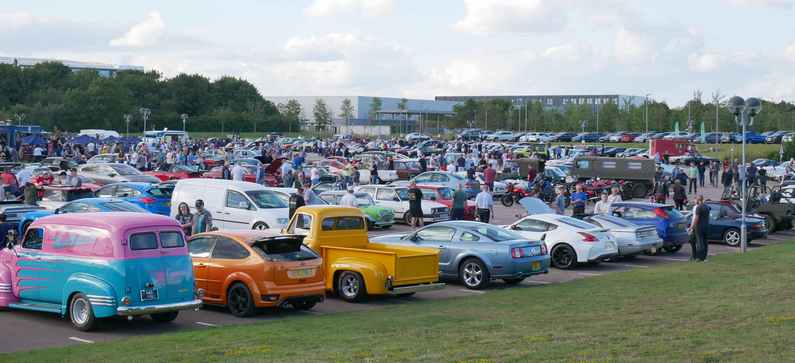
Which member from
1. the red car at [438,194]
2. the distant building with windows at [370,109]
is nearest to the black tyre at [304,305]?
the red car at [438,194]

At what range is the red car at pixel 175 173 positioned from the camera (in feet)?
139

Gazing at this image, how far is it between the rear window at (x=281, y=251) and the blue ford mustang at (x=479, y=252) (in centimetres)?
402

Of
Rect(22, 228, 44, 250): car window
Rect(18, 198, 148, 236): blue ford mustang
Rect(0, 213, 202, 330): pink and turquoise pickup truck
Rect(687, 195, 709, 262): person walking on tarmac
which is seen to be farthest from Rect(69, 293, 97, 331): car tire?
Rect(687, 195, 709, 262): person walking on tarmac

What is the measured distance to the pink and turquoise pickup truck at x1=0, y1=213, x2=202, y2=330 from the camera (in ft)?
45.3

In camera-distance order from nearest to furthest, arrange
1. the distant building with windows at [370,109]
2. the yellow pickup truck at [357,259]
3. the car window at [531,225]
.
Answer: the yellow pickup truck at [357,259]
the car window at [531,225]
the distant building with windows at [370,109]

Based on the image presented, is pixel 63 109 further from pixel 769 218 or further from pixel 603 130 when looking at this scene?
pixel 769 218

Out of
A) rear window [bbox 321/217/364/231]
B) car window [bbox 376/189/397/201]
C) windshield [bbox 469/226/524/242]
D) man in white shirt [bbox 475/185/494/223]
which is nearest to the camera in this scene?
rear window [bbox 321/217/364/231]

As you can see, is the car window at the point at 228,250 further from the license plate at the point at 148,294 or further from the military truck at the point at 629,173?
the military truck at the point at 629,173

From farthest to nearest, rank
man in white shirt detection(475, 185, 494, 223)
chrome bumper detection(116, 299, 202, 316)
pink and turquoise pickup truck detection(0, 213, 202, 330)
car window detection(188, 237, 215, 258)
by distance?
man in white shirt detection(475, 185, 494, 223) → car window detection(188, 237, 215, 258) → pink and turquoise pickup truck detection(0, 213, 202, 330) → chrome bumper detection(116, 299, 202, 316)

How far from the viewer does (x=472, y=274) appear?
19.1 m

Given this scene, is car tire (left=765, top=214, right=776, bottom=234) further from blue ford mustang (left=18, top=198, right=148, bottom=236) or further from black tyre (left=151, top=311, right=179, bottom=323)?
black tyre (left=151, top=311, right=179, bottom=323)

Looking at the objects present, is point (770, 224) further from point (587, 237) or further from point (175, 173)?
point (175, 173)

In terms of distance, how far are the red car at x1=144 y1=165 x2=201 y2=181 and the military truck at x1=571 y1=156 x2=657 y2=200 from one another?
18.9 meters

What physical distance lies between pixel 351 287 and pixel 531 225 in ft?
22.1
